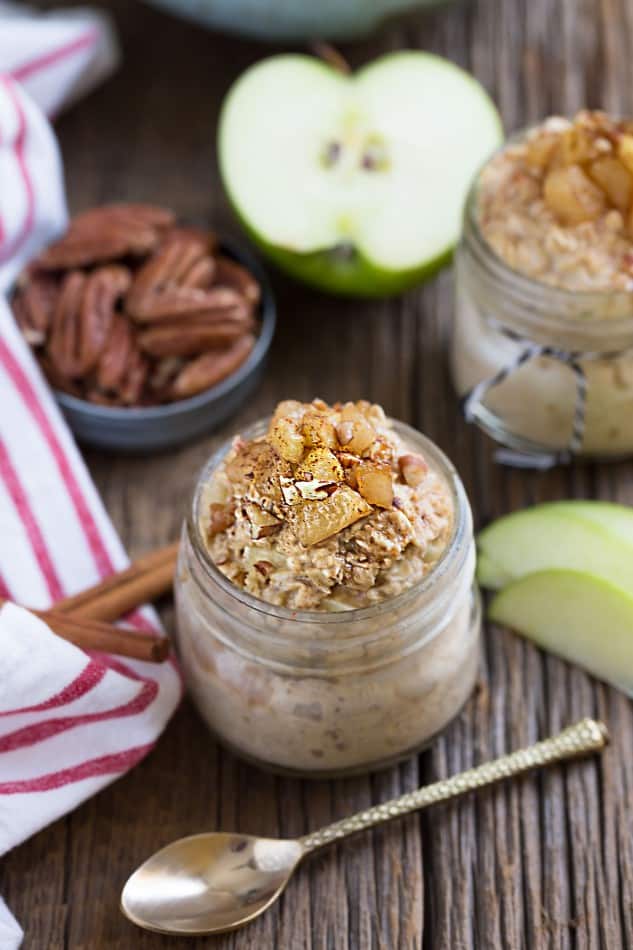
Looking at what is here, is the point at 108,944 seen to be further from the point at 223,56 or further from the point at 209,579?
the point at 223,56

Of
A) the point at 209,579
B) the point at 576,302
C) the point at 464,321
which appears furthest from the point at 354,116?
the point at 209,579

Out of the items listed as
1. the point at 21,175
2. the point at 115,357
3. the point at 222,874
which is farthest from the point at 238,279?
the point at 222,874

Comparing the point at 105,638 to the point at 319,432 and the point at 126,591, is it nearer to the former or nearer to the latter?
the point at 126,591

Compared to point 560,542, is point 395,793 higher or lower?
lower

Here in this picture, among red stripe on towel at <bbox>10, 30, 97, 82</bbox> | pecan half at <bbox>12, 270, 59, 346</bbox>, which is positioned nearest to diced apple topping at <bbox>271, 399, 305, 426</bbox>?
pecan half at <bbox>12, 270, 59, 346</bbox>

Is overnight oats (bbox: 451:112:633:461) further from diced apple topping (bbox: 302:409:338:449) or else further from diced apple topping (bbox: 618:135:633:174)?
diced apple topping (bbox: 302:409:338:449)

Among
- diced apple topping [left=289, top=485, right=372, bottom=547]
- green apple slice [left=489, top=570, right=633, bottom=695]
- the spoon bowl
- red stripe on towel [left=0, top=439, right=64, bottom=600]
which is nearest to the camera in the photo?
diced apple topping [left=289, top=485, right=372, bottom=547]
